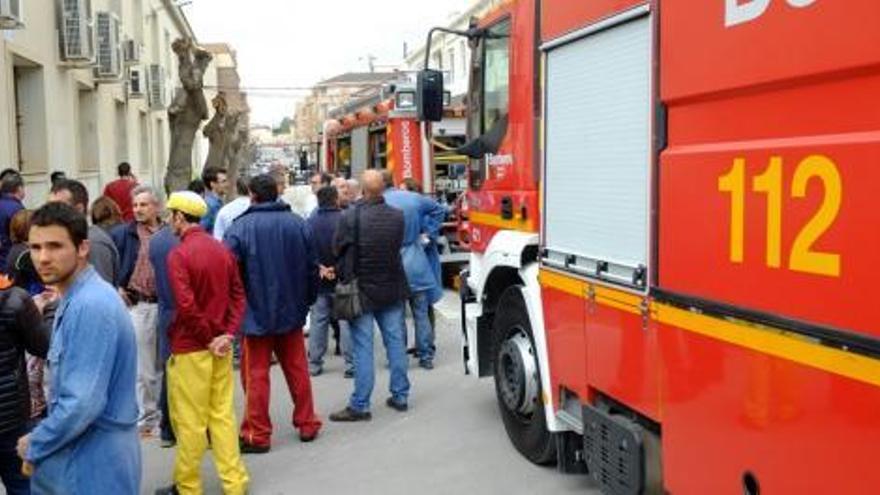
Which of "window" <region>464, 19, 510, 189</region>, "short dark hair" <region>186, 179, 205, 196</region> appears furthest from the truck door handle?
"short dark hair" <region>186, 179, 205, 196</region>

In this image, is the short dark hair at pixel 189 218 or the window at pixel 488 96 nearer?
the short dark hair at pixel 189 218

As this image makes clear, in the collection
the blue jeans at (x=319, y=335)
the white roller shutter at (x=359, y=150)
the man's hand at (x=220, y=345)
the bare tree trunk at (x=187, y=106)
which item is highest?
the bare tree trunk at (x=187, y=106)

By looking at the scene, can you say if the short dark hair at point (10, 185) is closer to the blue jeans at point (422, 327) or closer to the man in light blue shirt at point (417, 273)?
the man in light blue shirt at point (417, 273)

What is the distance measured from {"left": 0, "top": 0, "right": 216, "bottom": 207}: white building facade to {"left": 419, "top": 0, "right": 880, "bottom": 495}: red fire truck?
27.5 ft

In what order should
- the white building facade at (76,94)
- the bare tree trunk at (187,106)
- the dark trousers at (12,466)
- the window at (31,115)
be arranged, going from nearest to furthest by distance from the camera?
the dark trousers at (12,466), the white building facade at (76,94), the window at (31,115), the bare tree trunk at (187,106)

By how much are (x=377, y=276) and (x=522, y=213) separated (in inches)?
67.3

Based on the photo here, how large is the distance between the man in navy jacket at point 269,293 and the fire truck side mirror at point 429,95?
45.8 inches

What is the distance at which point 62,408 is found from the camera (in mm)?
3012

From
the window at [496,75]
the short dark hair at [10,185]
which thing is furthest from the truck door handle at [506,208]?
the short dark hair at [10,185]

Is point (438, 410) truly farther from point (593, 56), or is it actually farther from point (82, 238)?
point (82, 238)

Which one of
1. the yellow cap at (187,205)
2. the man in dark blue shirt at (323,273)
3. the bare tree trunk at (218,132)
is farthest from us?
the bare tree trunk at (218,132)

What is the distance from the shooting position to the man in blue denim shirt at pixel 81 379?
119 inches

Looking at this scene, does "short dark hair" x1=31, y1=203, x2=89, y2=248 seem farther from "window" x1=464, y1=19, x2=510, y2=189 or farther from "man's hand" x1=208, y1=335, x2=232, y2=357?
"window" x1=464, y1=19, x2=510, y2=189

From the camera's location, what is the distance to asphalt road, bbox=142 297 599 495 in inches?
222
